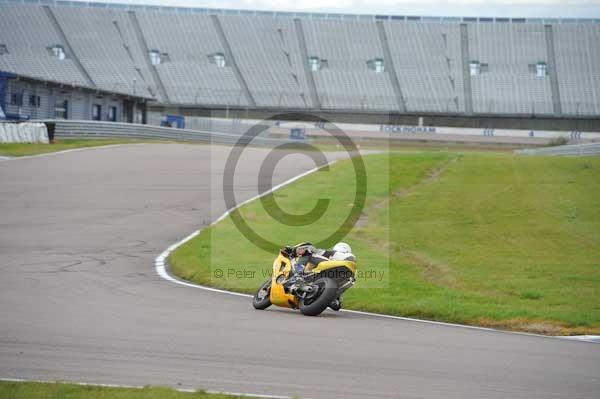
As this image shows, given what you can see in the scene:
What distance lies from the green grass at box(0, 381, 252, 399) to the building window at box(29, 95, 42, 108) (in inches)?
1861

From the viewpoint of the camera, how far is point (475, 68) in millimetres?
73875

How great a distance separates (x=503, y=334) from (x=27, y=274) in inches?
308

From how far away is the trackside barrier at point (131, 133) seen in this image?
4353 centimetres

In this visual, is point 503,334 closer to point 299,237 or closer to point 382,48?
point 299,237

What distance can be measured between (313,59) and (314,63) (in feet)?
1.56

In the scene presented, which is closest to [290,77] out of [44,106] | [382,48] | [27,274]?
[382,48]

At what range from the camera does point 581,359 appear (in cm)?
894

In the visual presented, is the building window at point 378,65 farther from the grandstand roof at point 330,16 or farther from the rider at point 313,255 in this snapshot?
the rider at point 313,255

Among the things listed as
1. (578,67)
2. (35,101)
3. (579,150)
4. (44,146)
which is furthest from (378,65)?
(44,146)

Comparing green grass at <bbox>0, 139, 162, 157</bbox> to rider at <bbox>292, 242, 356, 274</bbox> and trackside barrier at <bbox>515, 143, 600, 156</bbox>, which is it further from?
rider at <bbox>292, 242, 356, 274</bbox>

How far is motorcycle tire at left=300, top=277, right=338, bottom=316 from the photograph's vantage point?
1102cm

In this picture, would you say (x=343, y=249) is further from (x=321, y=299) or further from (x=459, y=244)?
(x=459, y=244)

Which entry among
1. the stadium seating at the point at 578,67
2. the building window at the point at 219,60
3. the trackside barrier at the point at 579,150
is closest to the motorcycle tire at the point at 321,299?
the trackside barrier at the point at 579,150

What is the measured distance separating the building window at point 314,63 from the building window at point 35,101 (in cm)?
2821
